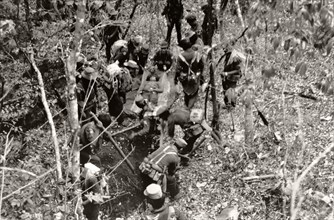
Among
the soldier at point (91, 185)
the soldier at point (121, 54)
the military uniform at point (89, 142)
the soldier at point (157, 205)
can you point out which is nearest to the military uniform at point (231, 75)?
the soldier at point (121, 54)

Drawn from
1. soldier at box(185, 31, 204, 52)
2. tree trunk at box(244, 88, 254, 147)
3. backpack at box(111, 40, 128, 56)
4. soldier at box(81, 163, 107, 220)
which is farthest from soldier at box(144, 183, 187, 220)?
backpack at box(111, 40, 128, 56)

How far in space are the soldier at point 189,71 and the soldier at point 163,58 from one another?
186 millimetres

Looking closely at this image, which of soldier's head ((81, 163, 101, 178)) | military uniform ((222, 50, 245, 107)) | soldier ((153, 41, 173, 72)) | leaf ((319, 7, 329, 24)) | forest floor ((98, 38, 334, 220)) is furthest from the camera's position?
soldier ((153, 41, 173, 72))

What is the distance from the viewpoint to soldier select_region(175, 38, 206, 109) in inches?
384

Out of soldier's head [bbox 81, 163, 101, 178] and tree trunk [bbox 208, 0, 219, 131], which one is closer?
soldier's head [bbox 81, 163, 101, 178]

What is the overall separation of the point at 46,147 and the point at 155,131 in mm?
2385

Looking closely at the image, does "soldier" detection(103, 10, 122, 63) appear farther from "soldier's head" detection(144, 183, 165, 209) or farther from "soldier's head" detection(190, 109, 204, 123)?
"soldier's head" detection(144, 183, 165, 209)

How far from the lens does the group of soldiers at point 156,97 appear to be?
26.6 ft

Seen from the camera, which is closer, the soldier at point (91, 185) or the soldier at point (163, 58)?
the soldier at point (91, 185)

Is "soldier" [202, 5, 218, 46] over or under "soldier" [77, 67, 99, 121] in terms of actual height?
over

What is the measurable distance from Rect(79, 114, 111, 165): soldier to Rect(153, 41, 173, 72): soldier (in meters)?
1.64

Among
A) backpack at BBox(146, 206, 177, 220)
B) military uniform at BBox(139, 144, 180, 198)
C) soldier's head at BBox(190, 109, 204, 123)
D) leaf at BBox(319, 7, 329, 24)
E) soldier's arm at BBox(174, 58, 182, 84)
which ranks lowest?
backpack at BBox(146, 206, 177, 220)

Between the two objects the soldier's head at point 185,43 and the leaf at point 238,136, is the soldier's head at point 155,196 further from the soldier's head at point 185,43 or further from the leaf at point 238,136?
the soldier's head at point 185,43

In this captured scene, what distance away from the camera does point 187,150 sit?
9.71 metres
